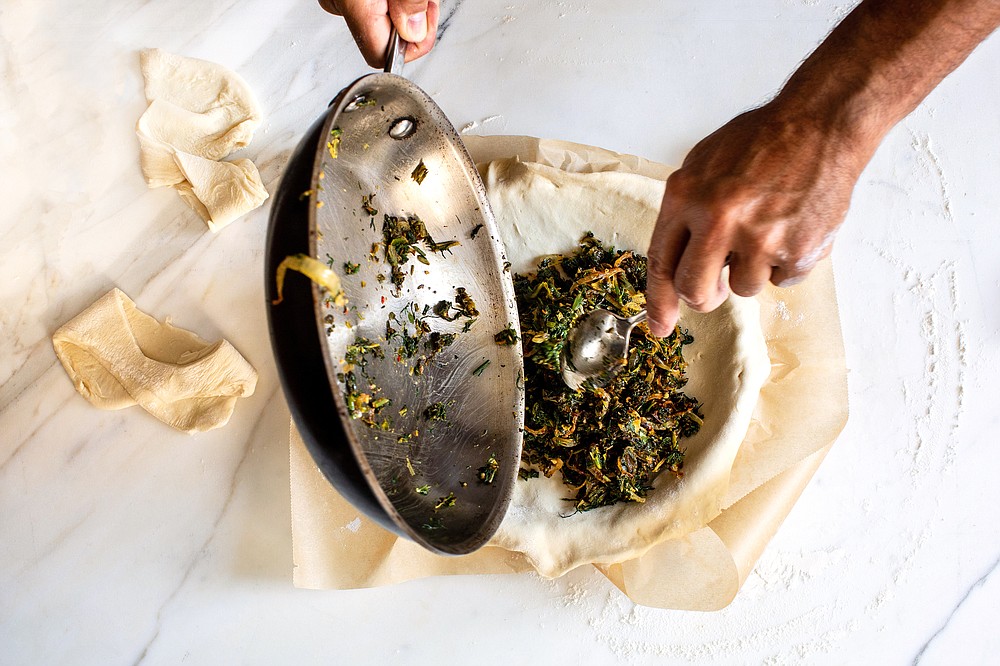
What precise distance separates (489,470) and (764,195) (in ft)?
3.06

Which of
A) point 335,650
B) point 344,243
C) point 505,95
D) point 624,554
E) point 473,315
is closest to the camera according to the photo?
point 344,243

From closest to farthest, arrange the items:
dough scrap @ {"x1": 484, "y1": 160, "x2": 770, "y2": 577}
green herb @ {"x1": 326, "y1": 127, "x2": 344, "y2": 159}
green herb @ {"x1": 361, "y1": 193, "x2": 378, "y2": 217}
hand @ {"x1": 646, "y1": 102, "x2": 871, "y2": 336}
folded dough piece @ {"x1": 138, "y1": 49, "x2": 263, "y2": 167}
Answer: hand @ {"x1": 646, "y1": 102, "x2": 871, "y2": 336} < green herb @ {"x1": 326, "y1": 127, "x2": 344, "y2": 159} < green herb @ {"x1": 361, "y1": 193, "x2": 378, "y2": 217} < dough scrap @ {"x1": 484, "y1": 160, "x2": 770, "y2": 577} < folded dough piece @ {"x1": 138, "y1": 49, "x2": 263, "y2": 167}

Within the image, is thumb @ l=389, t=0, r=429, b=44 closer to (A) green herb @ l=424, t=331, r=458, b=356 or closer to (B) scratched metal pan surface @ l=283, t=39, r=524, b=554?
(B) scratched metal pan surface @ l=283, t=39, r=524, b=554

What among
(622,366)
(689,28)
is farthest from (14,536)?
(689,28)

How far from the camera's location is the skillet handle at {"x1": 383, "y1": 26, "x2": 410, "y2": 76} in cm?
159

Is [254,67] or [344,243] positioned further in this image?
[254,67]

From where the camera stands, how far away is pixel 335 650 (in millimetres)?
2211

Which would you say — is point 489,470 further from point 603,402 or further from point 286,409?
point 286,409

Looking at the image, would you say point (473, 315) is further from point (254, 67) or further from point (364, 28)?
point (254, 67)

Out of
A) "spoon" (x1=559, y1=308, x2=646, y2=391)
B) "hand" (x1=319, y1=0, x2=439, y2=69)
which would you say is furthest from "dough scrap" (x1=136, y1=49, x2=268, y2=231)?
"spoon" (x1=559, y1=308, x2=646, y2=391)

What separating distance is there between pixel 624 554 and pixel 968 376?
136cm

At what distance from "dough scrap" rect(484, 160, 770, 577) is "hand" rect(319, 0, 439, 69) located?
1.67ft

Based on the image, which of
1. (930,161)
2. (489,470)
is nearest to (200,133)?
(489,470)

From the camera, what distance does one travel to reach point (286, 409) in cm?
225
